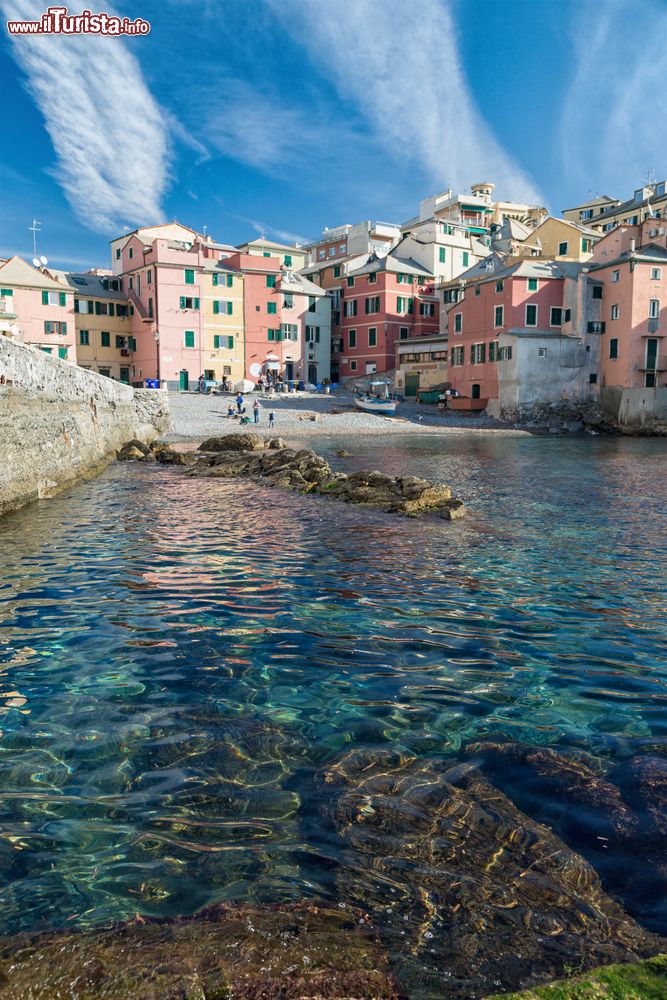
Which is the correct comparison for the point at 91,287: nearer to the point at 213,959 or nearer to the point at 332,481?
the point at 332,481

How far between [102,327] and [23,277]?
818 cm

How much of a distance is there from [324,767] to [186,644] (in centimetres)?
290

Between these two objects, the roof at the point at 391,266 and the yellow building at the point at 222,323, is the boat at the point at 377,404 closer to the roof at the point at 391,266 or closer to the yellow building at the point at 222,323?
the yellow building at the point at 222,323

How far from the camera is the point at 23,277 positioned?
63.6m

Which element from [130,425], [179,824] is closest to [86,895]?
[179,824]

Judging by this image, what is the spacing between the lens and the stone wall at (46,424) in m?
14.1

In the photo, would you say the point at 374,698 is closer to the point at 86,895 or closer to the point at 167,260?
the point at 86,895

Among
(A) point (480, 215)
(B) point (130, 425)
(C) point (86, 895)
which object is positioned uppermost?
(A) point (480, 215)

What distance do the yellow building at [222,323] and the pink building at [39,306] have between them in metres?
12.8

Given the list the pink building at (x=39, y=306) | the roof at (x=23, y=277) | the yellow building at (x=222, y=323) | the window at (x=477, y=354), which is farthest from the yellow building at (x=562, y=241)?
the roof at (x=23, y=277)

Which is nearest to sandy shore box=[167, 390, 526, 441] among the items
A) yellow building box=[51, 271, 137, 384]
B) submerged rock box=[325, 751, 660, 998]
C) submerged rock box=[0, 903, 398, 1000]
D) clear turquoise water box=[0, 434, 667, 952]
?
yellow building box=[51, 271, 137, 384]

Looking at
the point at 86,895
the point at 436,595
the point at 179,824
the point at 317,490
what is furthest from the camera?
the point at 317,490

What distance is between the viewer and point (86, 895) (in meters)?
3.45

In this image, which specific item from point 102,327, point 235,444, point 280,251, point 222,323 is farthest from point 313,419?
point 280,251
